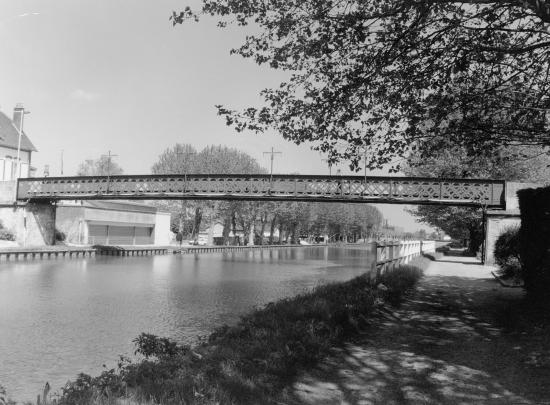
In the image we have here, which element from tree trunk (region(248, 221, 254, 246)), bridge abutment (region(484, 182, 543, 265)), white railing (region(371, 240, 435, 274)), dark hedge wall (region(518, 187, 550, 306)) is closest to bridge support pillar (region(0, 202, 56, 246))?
tree trunk (region(248, 221, 254, 246))

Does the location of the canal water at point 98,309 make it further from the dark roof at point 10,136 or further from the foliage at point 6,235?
the dark roof at point 10,136

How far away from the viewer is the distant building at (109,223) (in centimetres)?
5981

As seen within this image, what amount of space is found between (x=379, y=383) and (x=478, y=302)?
831cm

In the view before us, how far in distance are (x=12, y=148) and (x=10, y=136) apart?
1708mm

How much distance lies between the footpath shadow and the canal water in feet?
19.0

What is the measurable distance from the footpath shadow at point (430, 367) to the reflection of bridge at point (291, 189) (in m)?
24.8

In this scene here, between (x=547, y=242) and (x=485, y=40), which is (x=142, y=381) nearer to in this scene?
(x=485, y=40)

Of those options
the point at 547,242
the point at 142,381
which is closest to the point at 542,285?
the point at 547,242

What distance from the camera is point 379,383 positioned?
20.2 feet

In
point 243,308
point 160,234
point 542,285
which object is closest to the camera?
point 542,285

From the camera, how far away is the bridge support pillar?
2028 inches

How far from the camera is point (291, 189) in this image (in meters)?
46.5

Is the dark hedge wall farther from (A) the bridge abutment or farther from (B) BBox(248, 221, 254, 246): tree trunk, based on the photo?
(B) BBox(248, 221, 254, 246): tree trunk

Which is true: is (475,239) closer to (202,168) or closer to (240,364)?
(202,168)
